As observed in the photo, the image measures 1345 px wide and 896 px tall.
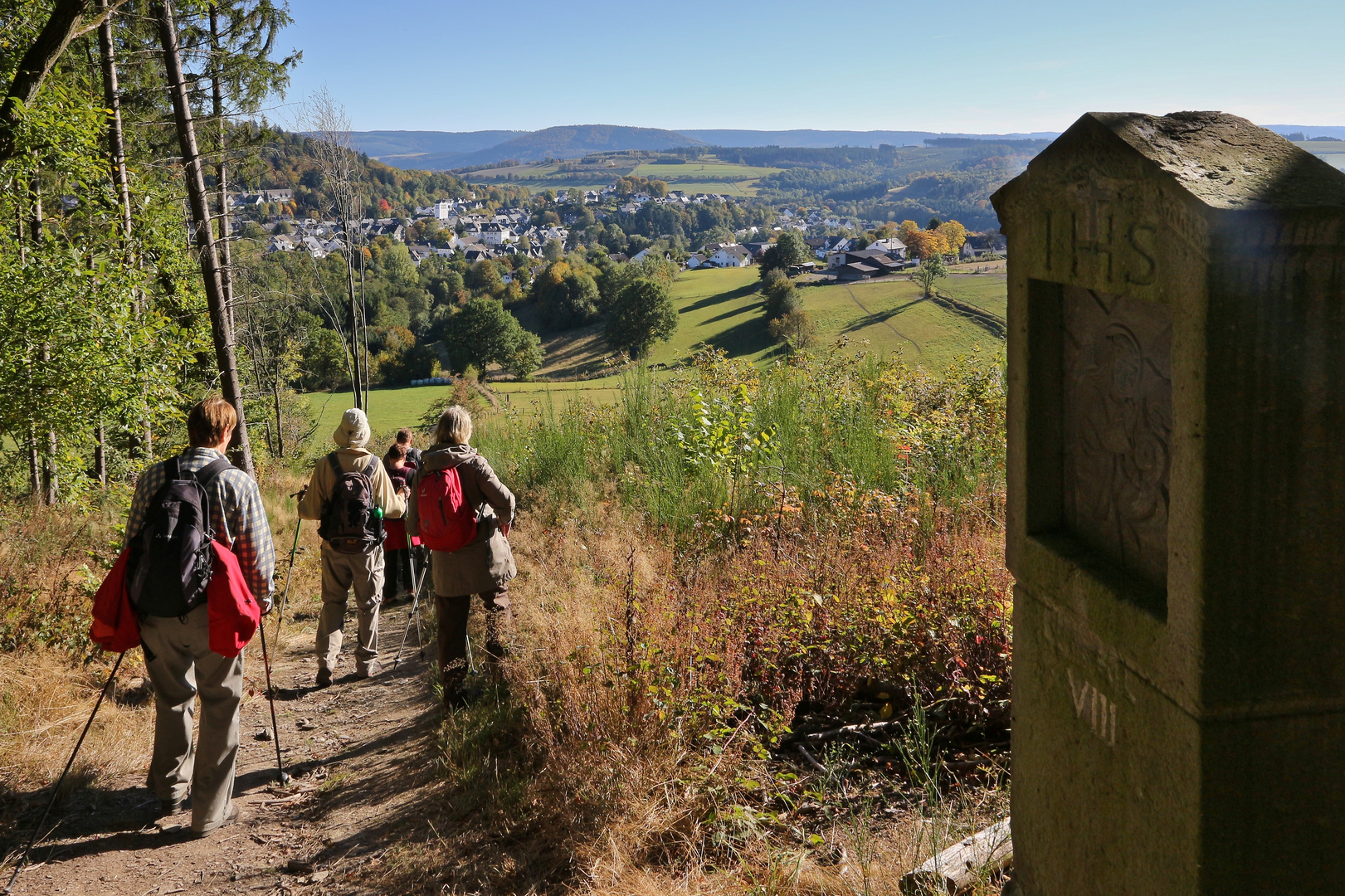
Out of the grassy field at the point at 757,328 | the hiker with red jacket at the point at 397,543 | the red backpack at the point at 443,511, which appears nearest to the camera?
the red backpack at the point at 443,511

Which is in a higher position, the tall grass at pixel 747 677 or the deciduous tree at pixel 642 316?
the tall grass at pixel 747 677

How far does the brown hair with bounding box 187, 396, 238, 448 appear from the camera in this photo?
13.3 ft

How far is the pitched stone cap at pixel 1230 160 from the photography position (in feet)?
5.01

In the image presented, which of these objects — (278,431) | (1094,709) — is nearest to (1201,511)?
(1094,709)

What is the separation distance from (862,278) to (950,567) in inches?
2648

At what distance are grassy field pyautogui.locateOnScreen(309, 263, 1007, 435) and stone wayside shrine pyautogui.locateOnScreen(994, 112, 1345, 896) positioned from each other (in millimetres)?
29667

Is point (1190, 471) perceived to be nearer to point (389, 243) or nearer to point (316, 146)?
point (316, 146)

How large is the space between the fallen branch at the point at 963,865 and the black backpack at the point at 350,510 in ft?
13.9

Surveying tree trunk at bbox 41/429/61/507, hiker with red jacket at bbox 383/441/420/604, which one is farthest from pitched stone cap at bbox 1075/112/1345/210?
tree trunk at bbox 41/429/61/507

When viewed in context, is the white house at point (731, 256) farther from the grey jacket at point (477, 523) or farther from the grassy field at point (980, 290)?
the grey jacket at point (477, 523)

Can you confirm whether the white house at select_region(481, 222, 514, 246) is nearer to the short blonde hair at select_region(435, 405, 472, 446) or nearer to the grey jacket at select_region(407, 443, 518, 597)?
the short blonde hair at select_region(435, 405, 472, 446)

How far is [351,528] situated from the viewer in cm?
590

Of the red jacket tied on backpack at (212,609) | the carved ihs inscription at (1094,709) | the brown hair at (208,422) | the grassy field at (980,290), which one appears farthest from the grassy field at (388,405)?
the grassy field at (980,290)

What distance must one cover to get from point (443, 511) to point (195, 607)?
1.38 m
